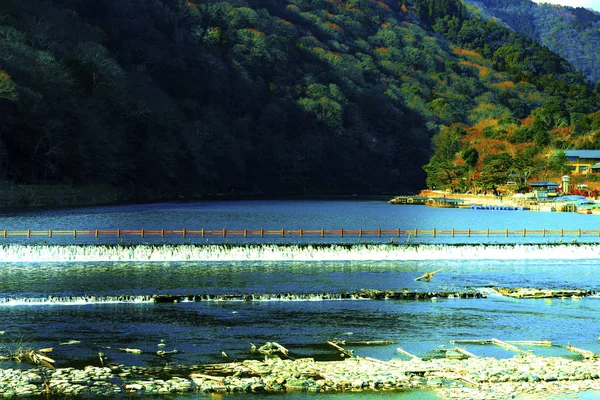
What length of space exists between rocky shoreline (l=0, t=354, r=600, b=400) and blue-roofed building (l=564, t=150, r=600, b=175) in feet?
477

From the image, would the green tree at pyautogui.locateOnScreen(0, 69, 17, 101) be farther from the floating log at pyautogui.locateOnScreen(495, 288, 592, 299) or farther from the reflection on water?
the floating log at pyautogui.locateOnScreen(495, 288, 592, 299)

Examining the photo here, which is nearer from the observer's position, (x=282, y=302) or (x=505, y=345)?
(x=505, y=345)

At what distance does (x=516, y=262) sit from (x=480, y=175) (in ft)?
326

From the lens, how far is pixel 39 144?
110 m

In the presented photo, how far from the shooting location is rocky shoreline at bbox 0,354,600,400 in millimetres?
22750

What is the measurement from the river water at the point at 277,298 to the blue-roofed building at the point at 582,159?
93804mm

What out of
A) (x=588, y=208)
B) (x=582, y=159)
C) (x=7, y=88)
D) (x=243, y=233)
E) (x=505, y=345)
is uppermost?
(x=7, y=88)

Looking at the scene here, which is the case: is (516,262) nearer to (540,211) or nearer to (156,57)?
(540,211)

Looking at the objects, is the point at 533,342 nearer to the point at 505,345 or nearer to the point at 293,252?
the point at 505,345

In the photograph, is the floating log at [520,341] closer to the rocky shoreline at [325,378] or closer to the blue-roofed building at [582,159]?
the rocky shoreline at [325,378]

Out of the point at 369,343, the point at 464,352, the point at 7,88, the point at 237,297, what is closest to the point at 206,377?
the point at 369,343

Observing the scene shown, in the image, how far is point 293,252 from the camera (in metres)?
55.7

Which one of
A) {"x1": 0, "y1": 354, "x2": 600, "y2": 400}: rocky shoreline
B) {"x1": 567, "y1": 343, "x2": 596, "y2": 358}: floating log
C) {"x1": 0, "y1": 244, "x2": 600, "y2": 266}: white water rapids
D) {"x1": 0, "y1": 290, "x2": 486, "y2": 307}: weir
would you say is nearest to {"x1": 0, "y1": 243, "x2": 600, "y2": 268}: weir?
{"x1": 0, "y1": 244, "x2": 600, "y2": 266}: white water rapids

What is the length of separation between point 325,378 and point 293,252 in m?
31.9
